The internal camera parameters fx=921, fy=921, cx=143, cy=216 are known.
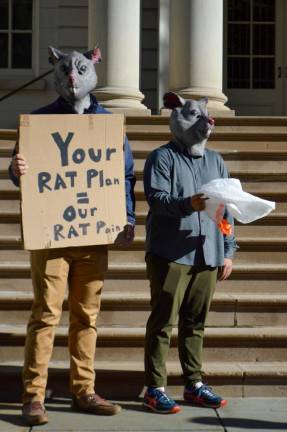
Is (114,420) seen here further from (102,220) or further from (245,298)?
(245,298)

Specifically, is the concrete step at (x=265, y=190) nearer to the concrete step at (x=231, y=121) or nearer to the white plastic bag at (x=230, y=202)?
the concrete step at (x=231, y=121)

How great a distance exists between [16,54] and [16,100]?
93cm

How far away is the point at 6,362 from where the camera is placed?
6.25 m

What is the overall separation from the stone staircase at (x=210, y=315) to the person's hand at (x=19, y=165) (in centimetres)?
146

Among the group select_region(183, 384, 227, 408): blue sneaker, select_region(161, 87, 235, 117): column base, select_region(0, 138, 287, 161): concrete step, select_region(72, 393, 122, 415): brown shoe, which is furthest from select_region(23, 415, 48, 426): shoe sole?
select_region(161, 87, 235, 117): column base

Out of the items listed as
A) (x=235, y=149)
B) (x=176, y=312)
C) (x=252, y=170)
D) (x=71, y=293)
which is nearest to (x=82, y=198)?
(x=71, y=293)

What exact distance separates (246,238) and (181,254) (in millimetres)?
2162

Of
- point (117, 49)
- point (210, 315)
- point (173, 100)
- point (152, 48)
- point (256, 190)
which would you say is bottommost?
point (210, 315)

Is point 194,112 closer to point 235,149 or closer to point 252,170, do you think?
point 252,170

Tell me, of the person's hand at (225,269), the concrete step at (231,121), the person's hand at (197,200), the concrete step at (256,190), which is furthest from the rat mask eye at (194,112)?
the concrete step at (231,121)

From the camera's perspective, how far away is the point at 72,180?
5.46 metres

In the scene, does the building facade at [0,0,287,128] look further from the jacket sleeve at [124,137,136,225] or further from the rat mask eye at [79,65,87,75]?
the rat mask eye at [79,65,87,75]

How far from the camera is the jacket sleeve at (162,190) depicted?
17.4ft

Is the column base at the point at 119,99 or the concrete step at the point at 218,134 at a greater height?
the column base at the point at 119,99
